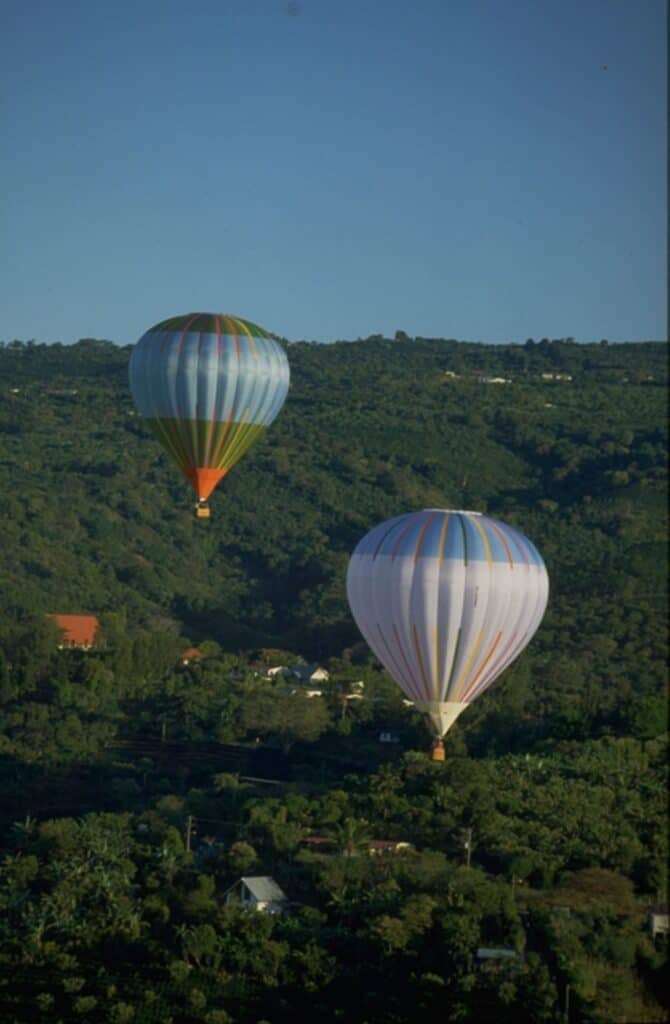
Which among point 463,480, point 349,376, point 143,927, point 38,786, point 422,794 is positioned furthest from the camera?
point 349,376

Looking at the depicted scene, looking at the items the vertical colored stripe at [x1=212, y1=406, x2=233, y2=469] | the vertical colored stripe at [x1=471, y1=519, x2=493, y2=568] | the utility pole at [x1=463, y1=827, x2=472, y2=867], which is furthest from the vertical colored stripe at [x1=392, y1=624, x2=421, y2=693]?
the vertical colored stripe at [x1=212, y1=406, x2=233, y2=469]

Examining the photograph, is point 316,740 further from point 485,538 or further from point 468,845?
point 485,538

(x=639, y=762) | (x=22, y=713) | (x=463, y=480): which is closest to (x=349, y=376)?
(x=463, y=480)

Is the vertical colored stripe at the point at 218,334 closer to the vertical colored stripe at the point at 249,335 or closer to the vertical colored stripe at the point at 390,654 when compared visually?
the vertical colored stripe at the point at 249,335

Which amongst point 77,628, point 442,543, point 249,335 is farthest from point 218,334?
point 77,628

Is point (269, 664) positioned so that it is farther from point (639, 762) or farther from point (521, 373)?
point (521, 373)

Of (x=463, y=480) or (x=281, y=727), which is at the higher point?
(x=463, y=480)

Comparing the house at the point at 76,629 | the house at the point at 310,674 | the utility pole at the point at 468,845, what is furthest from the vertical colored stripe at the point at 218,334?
the house at the point at 76,629
